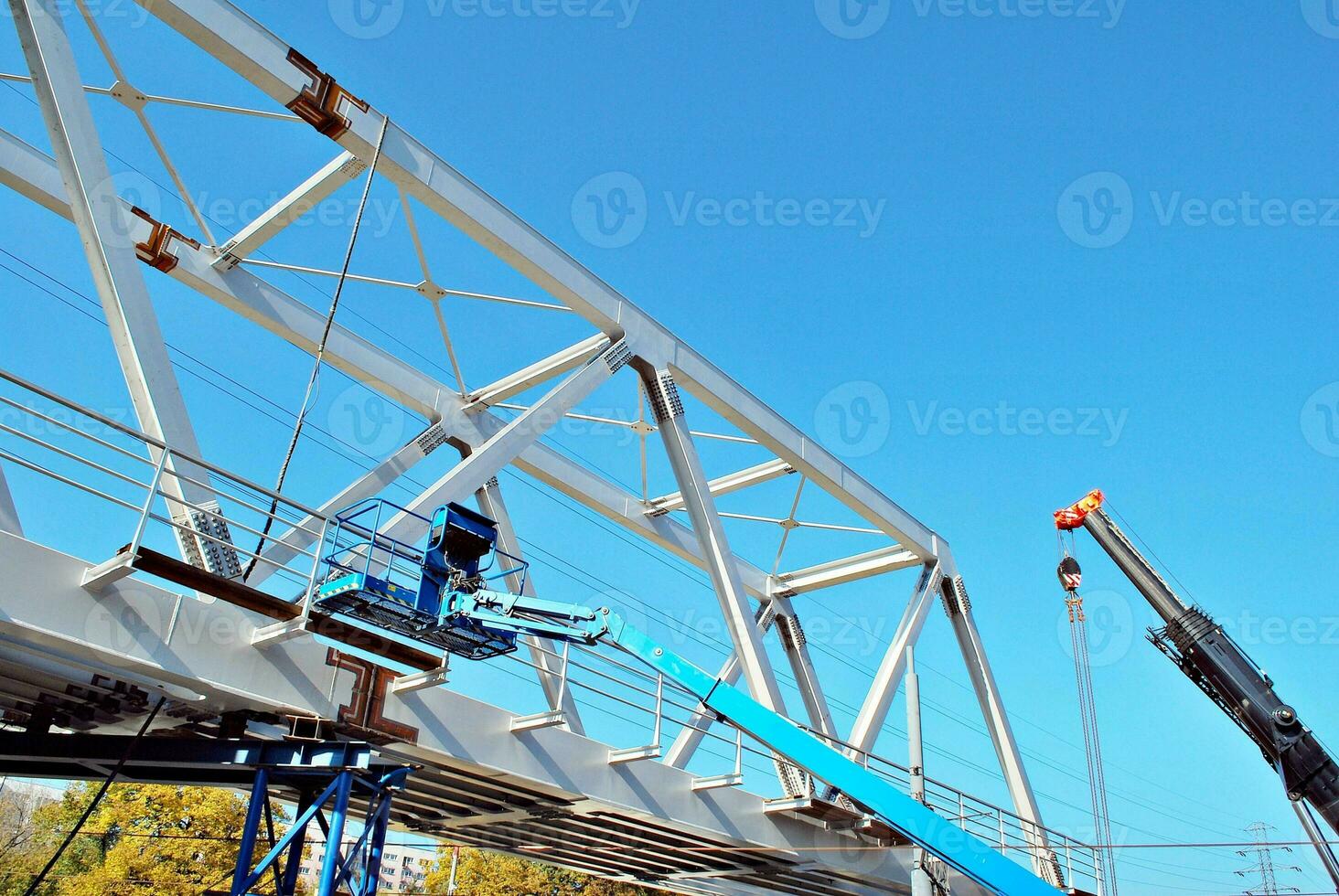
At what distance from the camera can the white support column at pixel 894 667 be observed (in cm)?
2169

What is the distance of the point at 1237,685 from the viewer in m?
24.0

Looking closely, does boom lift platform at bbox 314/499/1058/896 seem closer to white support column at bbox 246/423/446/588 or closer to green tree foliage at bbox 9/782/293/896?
white support column at bbox 246/423/446/588

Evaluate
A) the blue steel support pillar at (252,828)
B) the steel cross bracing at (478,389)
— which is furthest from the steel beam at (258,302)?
the blue steel support pillar at (252,828)

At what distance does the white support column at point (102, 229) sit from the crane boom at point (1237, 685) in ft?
70.9

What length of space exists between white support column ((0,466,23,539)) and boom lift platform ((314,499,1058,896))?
3003 mm

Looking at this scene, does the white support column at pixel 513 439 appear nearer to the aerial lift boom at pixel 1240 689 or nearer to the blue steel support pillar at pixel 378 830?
the blue steel support pillar at pixel 378 830

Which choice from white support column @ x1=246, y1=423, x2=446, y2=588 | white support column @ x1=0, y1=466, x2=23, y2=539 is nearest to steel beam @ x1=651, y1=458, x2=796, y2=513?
white support column @ x1=246, y1=423, x2=446, y2=588

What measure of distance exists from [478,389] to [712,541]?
17.2 feet

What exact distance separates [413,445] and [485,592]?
724 centimetres

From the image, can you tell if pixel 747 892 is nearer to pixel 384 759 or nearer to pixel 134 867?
pixel 384 759

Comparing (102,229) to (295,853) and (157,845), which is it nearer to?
(295,853)

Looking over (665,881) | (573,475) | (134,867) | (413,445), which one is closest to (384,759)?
(413,445)

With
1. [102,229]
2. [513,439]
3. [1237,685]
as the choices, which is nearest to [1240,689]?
[1237,685]

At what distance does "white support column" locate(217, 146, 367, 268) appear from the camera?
48.8 feet
